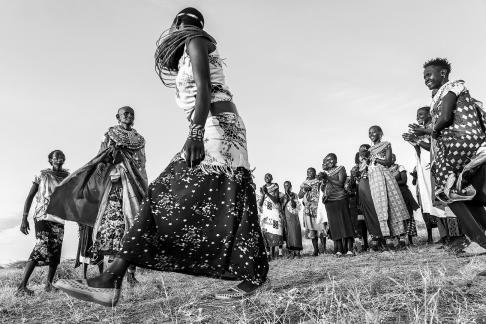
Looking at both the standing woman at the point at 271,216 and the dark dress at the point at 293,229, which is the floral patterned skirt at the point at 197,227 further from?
the standing woman at the point at 271,216

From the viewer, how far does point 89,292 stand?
7.88 ft

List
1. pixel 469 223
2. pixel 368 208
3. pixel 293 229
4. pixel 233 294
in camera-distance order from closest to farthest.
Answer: pixel 233 294 < pixel 469 223 < pixel 368 208 < pixel 293 229

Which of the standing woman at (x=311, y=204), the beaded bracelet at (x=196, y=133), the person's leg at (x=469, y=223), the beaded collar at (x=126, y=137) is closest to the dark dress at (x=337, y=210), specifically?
the standing woman at (x=311, y=204)

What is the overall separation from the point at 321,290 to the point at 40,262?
4332 millimetres

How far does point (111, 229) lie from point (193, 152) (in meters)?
3.05

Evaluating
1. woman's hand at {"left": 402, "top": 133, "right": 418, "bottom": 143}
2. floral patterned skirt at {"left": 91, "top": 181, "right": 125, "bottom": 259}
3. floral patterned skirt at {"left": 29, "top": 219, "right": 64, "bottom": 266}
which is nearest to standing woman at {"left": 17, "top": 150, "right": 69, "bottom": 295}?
floral patterned skirt at {"left": 29, "top": 219, "right": 64, "bottom": 266}

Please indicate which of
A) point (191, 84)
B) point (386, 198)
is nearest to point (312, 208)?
point (386, 198)

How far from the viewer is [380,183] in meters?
7.95

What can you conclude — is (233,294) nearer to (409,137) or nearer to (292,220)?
(409,137)

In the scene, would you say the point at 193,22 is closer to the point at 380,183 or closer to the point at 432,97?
the point at 432,97

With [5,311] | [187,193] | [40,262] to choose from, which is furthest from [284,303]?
[40,262]

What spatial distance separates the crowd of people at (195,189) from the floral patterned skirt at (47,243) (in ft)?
0.05

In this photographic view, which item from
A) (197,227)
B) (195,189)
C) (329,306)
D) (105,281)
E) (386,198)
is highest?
(386,198)

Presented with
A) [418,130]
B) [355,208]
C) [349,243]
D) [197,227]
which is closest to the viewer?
[197,227]
